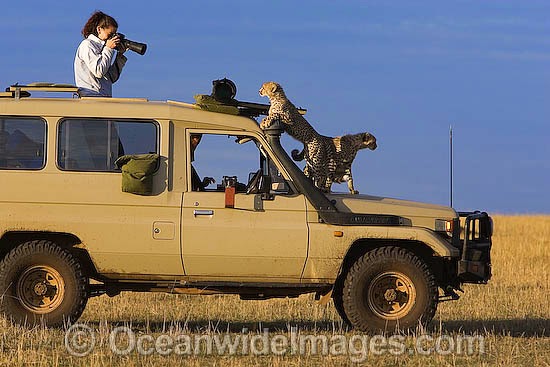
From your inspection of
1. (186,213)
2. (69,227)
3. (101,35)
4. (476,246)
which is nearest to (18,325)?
(69,227)

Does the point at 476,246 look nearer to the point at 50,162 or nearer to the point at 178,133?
the point at 178,133

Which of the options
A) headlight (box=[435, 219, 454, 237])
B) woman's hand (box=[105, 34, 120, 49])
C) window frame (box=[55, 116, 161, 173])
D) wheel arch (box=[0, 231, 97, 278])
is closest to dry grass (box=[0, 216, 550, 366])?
wheel arch (box=[0, 231, 97, 278])

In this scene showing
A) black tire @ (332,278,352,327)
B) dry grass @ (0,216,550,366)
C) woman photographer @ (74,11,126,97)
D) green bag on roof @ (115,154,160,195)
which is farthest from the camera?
woman photographer @ (74,11,126,97)

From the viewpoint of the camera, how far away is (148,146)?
429 inches

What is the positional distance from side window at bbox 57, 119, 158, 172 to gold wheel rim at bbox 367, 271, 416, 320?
2400 millimetres

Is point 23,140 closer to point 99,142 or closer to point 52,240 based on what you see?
point 99,142

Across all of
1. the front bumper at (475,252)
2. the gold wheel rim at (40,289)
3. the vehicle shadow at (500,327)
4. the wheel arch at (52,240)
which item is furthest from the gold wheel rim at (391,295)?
the gold wheel rim at (40,289)

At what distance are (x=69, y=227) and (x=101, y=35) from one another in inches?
86.4

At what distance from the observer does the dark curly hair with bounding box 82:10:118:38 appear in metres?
11.8

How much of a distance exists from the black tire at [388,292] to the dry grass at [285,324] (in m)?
0.21

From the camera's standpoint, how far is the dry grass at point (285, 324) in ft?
30.7

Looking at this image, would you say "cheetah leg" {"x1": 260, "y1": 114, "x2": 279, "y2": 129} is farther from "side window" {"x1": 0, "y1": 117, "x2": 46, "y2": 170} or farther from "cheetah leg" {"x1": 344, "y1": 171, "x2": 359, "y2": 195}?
"side window" {"x1": 0, "y1": 117, "x2": 46, "y2": 170}

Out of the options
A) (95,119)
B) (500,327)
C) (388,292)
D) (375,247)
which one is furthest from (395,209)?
(95,119)

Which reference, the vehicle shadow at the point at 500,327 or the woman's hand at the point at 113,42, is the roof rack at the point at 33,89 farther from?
the vehicle shadow at the point at 500,327
